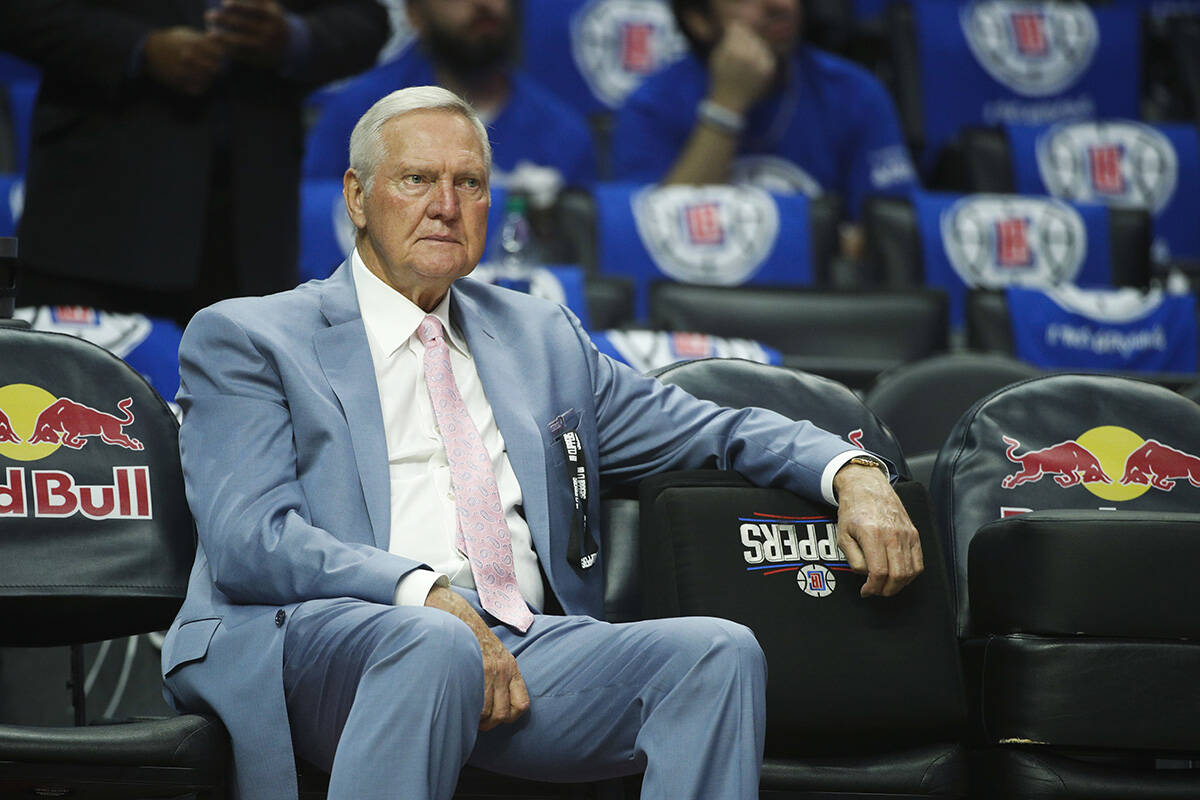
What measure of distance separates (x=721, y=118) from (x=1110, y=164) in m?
1.51

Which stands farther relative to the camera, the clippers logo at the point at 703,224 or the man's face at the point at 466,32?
the man's face at the point at 466,32

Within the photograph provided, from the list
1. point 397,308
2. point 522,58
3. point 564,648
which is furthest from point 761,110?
point 564,648

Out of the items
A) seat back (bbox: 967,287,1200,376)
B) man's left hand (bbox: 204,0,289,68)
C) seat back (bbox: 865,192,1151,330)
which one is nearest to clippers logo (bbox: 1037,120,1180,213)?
seat back (bbox: 865,192,1151,330)

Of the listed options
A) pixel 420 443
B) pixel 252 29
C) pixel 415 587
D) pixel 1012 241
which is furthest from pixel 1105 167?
pixel 415 587

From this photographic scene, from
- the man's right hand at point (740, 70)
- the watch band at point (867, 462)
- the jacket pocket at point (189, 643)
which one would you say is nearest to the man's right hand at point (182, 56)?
the jacket pocket at point (189, 643)

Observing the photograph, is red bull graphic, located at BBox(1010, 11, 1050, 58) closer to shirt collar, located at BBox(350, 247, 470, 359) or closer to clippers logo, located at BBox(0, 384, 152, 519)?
shirt collar, located at BBox(350, 247, 470, 359)

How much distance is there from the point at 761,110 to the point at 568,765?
3798 mm

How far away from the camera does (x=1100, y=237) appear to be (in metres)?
4.95

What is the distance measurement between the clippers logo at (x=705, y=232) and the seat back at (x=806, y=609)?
240 cm

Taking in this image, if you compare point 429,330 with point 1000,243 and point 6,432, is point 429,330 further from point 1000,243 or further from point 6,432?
point 1000,243

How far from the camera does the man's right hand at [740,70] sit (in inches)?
210

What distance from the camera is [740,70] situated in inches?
210

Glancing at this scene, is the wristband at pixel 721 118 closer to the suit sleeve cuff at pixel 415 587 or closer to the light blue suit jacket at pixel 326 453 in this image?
the light blue suit jacket at pixel 326 453

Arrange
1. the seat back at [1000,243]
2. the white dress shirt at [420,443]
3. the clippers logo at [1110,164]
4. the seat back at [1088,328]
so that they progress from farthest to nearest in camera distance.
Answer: the clippers logo at [1110,164] < the seat back at [1000,243] < the seat back at [1088,328] < the white dress shirt at [420,443]
